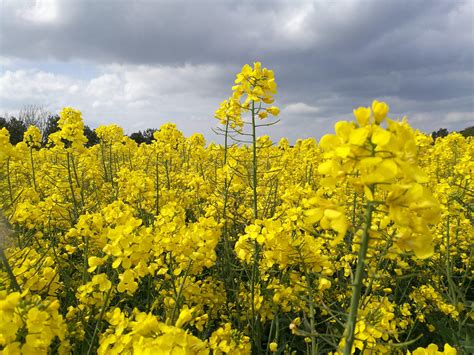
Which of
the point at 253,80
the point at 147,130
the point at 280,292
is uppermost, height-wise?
the point at 147,130

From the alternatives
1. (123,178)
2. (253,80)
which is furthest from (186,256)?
(123,178)

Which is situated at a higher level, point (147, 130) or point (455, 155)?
point (147, 130)

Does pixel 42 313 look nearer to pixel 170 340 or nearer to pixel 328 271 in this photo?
pixel 170 340

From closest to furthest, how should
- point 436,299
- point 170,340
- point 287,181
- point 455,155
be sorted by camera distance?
point 170,340 → point 436,299 → point 287,181 → point 455,155

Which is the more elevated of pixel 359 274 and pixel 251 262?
pixel 359 274

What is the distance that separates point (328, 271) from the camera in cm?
202

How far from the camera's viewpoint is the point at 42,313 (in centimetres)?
141

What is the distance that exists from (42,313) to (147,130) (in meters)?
29.8

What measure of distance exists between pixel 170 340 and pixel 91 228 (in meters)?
1.56

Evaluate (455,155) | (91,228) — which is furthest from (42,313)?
(455,155)

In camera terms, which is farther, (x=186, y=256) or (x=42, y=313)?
(x=186, y=256)

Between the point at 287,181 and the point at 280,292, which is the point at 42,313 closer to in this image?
the point at 280,292

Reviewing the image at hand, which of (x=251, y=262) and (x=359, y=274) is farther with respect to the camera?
(x=251, y=262)

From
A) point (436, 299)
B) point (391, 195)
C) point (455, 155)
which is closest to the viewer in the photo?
point (391, 195)
